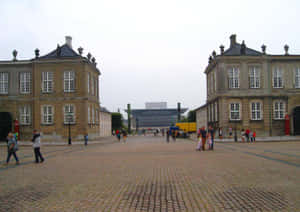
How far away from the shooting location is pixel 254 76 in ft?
135

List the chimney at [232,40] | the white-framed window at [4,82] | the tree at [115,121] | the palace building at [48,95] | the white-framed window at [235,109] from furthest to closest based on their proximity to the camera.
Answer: the tree at [115,121] < the chimney at [232,40] < the white-framed window at [4,82] < the palace building at [48,95] < the white-framed window at [235,109]

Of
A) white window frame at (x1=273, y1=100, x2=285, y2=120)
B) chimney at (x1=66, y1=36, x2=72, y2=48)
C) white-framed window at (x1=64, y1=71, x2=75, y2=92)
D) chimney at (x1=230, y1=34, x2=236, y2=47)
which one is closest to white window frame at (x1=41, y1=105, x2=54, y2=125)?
white-framed window at (x1=64, y1=71, x2=75, y2=92)

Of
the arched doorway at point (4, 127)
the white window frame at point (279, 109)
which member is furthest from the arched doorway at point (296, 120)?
the arched doorway at point (4, 127)

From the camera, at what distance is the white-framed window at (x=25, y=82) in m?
42.8

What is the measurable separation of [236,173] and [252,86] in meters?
32.8

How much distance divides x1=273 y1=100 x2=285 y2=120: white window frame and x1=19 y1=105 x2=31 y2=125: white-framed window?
34.1 meters

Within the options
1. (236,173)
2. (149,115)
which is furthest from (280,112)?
(149,115)

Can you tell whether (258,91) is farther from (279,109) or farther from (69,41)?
(69,41)

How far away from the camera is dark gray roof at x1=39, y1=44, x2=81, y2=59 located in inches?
1649

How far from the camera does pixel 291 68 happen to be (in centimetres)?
4131

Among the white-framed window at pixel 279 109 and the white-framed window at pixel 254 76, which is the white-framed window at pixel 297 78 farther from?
the white-framed window at pixel 254 76

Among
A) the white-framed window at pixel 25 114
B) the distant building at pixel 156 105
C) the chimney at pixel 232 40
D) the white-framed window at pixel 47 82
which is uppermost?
the chimney at pixel 232 40

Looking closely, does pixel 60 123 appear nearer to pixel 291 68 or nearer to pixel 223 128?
pixel 223 128

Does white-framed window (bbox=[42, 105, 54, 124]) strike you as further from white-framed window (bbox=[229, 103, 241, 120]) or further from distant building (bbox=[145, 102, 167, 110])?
distant building (bbox=[145, 102, 167, 110])
